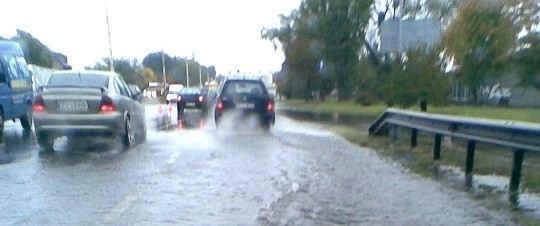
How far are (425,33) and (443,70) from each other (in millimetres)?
5976

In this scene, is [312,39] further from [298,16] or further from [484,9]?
[484,9]

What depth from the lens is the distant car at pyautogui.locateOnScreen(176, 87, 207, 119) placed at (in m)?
38.4

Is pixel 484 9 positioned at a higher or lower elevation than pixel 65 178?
higher

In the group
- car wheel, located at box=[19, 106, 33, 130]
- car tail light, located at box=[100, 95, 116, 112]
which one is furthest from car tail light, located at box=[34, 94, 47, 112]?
car wheel, located at box=[19, 106, 33, 130]

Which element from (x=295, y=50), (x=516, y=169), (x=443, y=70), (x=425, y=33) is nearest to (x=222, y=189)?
(x=516, y=169)

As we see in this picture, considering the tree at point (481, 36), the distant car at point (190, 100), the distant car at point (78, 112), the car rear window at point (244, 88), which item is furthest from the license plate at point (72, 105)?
the tree at point (481, 36)

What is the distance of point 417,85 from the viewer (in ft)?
92.9

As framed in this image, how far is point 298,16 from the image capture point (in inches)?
2168

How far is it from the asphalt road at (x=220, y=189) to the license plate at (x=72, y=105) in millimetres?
844

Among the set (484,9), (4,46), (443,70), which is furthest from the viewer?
(484,9)

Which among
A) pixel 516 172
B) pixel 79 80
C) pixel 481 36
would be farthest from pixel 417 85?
pixel 516 172

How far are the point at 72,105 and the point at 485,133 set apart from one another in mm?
7573

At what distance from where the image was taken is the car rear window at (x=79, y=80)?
47.7 ft

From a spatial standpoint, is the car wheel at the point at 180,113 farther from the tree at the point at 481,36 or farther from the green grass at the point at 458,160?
the green grass at the point at 458,160
